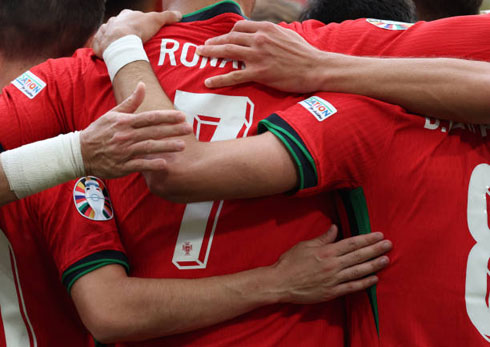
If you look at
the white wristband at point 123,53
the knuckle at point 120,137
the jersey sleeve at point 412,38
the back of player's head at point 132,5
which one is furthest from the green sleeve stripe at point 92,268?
the back of player's head at point 132,5

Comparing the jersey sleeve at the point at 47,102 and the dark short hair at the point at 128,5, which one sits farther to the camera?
the dark short hair at the point at 128,5

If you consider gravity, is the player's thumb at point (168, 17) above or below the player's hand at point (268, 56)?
above

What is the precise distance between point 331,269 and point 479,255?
15.9 inches

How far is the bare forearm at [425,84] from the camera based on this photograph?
1.43 meters

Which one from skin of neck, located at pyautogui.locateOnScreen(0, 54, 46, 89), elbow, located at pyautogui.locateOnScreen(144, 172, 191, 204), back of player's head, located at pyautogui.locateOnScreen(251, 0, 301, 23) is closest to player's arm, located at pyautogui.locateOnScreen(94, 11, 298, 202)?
elbow, located at pyautogui.locateOnScreen(144, 172, 191, 204)

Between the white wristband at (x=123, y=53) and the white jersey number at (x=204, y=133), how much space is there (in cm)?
16

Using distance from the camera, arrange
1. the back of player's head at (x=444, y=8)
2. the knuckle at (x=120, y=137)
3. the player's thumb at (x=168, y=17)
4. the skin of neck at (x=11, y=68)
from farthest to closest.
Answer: the back of player's head at (x=444, y=8) < the skin of neck at (x=11, y=68) < the player's thumb at (x=168, y=17) < the knuckle at (x=120, y=137)

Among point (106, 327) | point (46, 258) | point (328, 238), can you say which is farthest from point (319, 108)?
point (46, 258)

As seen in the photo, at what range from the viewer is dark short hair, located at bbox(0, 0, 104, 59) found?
6.79ft

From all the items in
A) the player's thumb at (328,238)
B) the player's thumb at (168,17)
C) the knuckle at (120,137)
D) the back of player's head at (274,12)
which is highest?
the player's thumb at (168,17)

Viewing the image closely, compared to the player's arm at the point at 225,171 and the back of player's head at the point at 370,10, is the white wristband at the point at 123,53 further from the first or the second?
the back of player's head at the point at 370,10

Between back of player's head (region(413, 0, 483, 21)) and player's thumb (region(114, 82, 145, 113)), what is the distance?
1.80m

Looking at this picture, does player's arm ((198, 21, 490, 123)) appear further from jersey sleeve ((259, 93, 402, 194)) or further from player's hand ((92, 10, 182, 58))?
player's hand ((92, 10, 182, 58))

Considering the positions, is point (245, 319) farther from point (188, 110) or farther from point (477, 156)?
point (477, 156)
